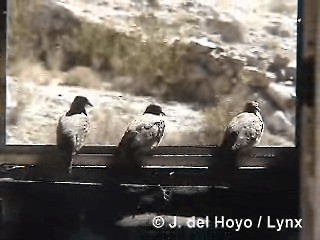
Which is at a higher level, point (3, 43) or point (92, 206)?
point (3, 43)

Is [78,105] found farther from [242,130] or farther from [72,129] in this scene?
[242,130]

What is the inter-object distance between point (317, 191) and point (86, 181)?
697mm

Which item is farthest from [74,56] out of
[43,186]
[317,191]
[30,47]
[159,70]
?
[317,191]

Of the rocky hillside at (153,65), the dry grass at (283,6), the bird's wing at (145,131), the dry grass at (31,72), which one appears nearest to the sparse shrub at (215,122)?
the rocky hillside at (153,65)

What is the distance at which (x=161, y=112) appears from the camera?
1.97m

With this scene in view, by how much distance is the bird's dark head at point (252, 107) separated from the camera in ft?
6.47

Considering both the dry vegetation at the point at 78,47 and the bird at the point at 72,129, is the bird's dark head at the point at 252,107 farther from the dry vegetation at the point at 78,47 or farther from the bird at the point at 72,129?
the bird at the point at 72,129

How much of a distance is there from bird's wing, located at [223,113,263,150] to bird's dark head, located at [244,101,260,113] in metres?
0.01

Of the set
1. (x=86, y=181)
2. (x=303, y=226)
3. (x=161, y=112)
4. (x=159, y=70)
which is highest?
(x=159, y=70)

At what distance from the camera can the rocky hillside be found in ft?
6.41

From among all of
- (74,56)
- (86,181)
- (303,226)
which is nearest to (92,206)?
(86,181)

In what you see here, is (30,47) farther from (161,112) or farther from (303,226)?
(303,226)

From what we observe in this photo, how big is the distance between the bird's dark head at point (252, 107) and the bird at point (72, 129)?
0.47m

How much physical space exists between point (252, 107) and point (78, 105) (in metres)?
0.52
